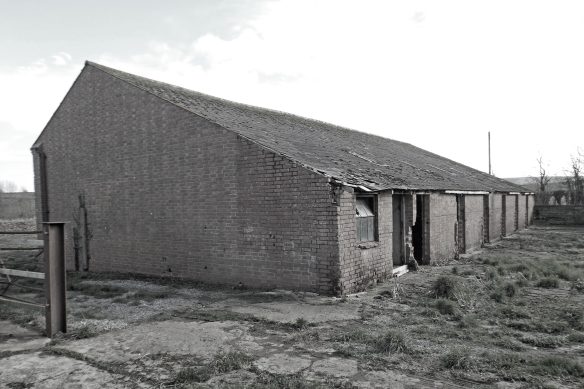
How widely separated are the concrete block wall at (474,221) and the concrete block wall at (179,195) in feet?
30.5

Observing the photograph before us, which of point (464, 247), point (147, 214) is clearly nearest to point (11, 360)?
point (147, 214)

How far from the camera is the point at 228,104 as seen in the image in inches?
567

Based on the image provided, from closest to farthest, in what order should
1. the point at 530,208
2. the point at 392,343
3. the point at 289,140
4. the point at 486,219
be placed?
the point at 392,343 < the point at 289,140 < the point at 486,219 < the point at 530,208

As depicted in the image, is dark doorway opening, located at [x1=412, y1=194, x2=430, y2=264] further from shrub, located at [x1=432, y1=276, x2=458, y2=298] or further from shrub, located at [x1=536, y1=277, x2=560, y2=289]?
Answer: shrub, located at [x1=432, y1=276, x2=458, y2=298]

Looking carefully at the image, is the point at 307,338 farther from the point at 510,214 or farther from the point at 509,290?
the point at 510,214

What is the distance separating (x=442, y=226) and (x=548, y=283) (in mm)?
4412

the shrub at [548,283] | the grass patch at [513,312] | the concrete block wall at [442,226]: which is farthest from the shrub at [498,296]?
the concrete block wall at [442,226]

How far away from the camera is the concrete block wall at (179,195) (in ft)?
28.2

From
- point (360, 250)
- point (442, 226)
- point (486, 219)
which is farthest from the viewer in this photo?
point (486, 219)

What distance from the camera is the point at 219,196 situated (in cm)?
990

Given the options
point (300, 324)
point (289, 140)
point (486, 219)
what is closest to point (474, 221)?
point (486, 219)

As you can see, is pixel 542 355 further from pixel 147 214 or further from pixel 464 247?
pixel 464 247

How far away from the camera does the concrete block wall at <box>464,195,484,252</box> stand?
51.7 feet

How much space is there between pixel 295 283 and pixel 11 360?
16.1ft
